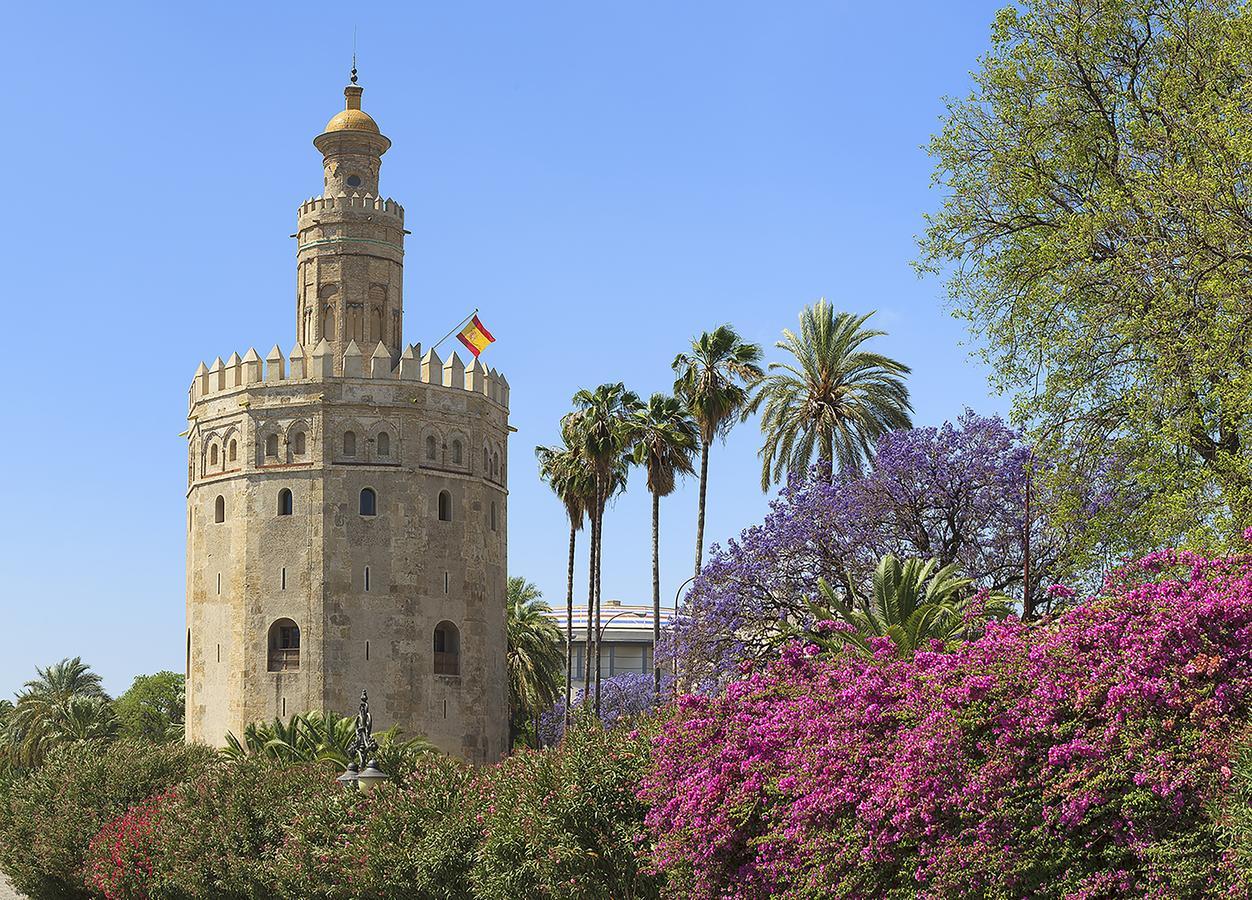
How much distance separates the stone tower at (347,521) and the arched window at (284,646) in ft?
0.19

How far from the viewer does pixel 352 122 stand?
57.1 metres

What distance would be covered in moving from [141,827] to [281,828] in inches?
A: 203

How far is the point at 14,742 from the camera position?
74.6 meters

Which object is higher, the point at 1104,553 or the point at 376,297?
the point at 376,297

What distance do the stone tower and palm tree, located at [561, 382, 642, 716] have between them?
398cm

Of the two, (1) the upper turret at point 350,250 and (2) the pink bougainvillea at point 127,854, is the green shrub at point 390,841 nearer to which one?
(2) the pink bougainvillea at point 127,854

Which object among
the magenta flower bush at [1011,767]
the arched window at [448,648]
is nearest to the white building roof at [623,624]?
the arched window at [448,648]

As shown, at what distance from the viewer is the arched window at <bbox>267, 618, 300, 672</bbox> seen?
171 ft

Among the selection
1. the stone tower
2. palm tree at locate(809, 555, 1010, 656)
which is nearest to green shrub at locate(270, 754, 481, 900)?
palm tree at locate(809, 555, 1010, 656)

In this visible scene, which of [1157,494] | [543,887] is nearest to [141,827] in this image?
[543,887]

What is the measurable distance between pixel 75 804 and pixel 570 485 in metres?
25.6

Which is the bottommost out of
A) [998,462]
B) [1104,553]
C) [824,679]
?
[824,679]

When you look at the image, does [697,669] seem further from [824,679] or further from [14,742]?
[14,742]

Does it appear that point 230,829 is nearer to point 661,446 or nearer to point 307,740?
point 307,740
